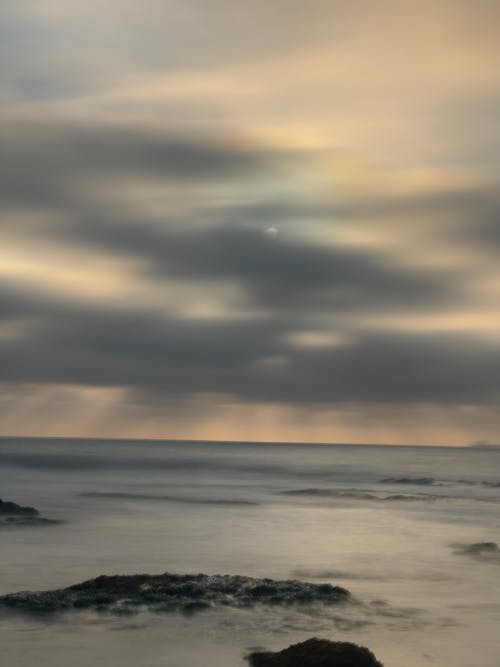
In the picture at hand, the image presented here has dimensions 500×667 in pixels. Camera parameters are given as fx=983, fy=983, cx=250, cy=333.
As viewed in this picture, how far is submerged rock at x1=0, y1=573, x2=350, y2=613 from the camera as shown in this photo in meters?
22.1

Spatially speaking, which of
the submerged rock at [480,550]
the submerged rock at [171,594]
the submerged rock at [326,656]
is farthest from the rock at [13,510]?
the submerged rock at [326,656]

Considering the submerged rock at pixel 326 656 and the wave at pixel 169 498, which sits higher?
the submerged rock at pixel 326 656

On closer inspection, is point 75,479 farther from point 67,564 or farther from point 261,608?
point 261,608

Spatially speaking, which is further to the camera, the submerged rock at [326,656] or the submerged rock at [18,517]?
the submerged rock at [18,517]

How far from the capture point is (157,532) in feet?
145

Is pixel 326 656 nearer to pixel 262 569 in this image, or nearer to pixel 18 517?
pixel 262 569

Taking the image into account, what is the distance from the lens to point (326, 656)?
51.5 ft

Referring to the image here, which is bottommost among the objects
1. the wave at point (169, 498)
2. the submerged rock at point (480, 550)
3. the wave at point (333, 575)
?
the wave at point (333, 575)

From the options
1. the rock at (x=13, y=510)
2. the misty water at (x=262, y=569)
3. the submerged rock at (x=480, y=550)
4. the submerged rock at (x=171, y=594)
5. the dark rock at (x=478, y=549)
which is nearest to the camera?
the misty water at (x=262, y=569)

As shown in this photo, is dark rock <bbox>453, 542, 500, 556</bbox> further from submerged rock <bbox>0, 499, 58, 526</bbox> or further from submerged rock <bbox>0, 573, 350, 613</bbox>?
submerged rock <bbox>0, 499, 58, 526</bbox>

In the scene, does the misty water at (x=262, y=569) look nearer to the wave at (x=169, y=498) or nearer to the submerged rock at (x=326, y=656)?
the wave at (x=169, y=498)

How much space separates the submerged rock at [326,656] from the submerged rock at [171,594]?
6258 mm

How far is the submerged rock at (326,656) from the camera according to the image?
15.6 metres

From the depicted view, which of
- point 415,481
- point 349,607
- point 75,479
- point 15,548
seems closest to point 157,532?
point 15,548
